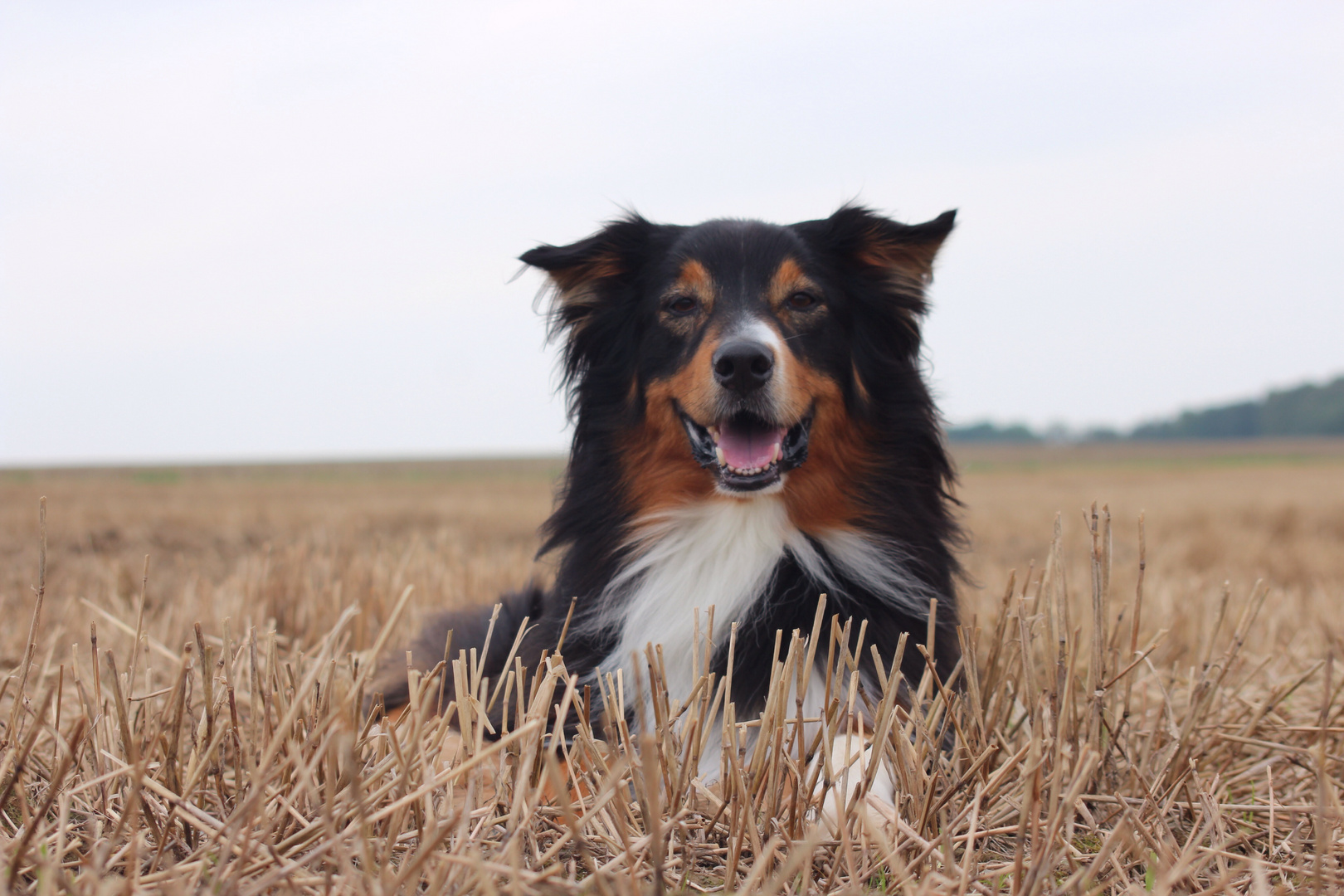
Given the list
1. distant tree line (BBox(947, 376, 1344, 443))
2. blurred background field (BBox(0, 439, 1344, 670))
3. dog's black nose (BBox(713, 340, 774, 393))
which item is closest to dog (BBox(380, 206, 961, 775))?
dog's black nose (BBox(713, 340, 774, 393))

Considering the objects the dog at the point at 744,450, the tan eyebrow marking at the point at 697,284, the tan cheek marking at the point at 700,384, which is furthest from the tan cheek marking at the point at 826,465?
the tan eyebrow marking at the point at 697,284

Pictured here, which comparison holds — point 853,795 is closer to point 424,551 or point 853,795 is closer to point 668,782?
point 668,782

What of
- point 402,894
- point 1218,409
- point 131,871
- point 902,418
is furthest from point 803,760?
point 1218,409

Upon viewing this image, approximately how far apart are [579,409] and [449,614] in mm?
1204

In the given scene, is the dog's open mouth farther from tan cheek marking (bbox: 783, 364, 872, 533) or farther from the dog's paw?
the dog's paw

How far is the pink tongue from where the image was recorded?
3.45 m

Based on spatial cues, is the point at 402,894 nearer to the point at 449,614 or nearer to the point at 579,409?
the point at 579,409

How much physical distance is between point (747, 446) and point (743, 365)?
13.7 inches

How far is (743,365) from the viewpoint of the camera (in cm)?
327

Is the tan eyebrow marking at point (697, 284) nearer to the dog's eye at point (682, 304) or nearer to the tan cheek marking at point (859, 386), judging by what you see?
the dog's eye at point (682, 304)

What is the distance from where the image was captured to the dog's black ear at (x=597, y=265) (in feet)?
12.8

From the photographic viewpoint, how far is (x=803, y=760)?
7.14 feet

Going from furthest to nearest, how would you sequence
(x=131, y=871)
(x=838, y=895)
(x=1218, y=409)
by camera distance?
1. (x=1218, y=409)
2. (x=838, y=895)
3. (x=131, y=871)

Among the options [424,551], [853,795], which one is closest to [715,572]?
[853,795]
